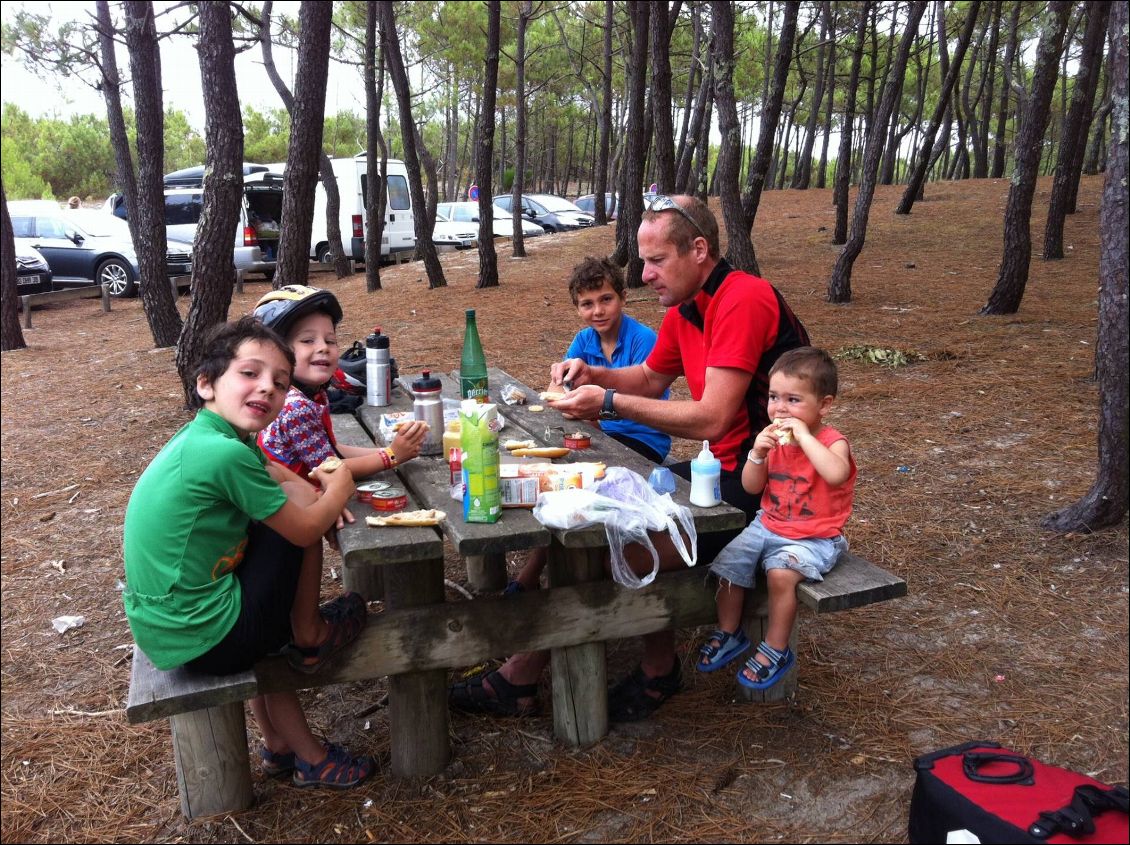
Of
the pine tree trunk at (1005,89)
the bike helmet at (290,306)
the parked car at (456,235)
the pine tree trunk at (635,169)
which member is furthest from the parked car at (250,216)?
the pine tree trunk at (1005,89)

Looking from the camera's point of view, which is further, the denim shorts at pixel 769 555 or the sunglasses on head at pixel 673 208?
the sunglasses on head at pixel 673 208

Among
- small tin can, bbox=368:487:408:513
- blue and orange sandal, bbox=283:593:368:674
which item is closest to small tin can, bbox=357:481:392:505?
small tin can, bbox=368:487:408:513

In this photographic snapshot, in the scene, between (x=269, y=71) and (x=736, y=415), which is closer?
(x=736, y=415)

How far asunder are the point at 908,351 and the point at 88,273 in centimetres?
1276

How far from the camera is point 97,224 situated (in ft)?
47.4

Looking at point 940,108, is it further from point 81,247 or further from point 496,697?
point 81,247

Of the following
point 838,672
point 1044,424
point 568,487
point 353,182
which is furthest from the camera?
point 353,182

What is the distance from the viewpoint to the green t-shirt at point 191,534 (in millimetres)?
2074

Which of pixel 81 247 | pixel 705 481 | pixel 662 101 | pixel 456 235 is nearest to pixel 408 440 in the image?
pixel 705 481

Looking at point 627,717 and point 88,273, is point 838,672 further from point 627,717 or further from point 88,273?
point 88,273

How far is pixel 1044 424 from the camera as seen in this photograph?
514 centimetres

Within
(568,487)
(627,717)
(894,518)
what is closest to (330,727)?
(627,717)

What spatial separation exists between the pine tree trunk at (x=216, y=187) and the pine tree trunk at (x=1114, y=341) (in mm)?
5207

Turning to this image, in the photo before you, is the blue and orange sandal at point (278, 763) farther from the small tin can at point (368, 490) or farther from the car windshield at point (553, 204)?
the car windshield at point (553, 204)
